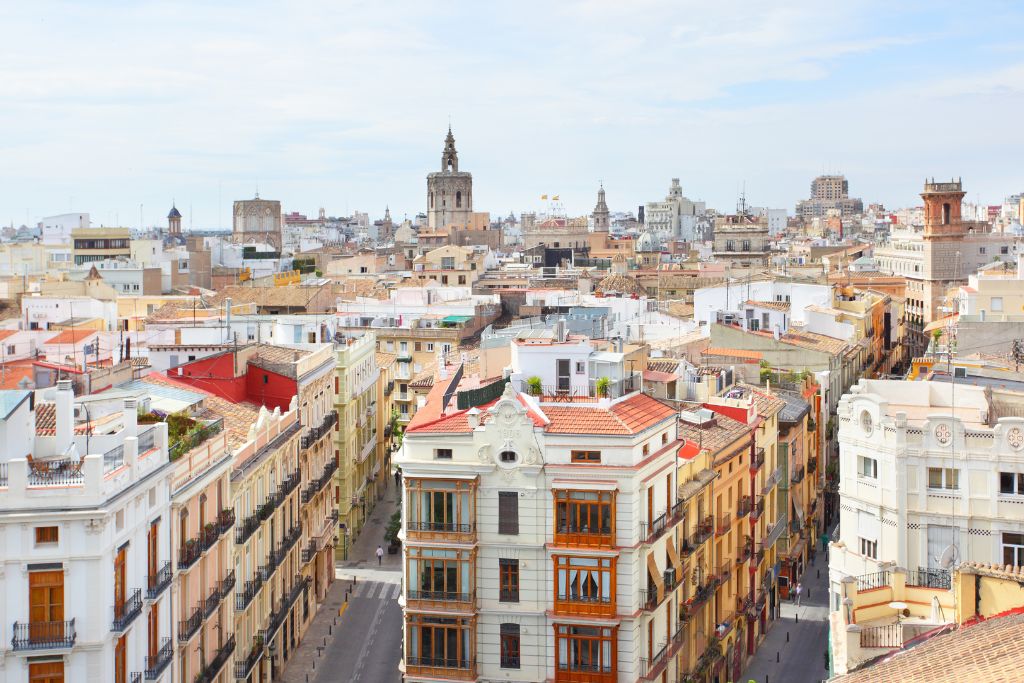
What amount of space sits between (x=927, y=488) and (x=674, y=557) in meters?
7.84

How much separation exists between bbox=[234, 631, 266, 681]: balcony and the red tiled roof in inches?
1007

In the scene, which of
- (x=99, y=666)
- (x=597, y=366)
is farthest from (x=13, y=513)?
(x=597, y=366)

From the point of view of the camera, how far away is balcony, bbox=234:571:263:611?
150ft

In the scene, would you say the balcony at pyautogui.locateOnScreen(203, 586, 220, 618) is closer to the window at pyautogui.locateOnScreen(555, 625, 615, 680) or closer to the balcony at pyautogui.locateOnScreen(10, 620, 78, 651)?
the balcony at pyautogui.locateOnScreen(10, 620, 78, 651)

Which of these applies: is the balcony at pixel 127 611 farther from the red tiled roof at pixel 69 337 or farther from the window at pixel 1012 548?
the red tiled roof at pixel 69 337

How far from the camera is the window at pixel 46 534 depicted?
108 feet

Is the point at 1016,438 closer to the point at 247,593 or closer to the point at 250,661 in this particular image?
the point at 247,593

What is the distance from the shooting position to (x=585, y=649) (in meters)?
39.8

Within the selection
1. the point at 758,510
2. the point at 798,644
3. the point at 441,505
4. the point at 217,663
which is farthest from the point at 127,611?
the point at 798,644

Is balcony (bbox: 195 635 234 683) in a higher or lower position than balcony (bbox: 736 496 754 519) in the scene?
lower

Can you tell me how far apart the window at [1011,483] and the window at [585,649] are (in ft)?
35.5

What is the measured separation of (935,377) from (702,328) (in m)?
31.1

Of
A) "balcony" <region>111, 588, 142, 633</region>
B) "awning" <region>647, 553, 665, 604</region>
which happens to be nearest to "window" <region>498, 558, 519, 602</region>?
"awning" <region>647, 553, 665, 604</region>

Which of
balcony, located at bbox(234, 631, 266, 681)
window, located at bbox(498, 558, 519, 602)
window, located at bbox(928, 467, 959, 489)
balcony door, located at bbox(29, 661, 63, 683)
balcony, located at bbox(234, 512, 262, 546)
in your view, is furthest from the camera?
balcony, located at bbox(234, 512, 262, 546)
